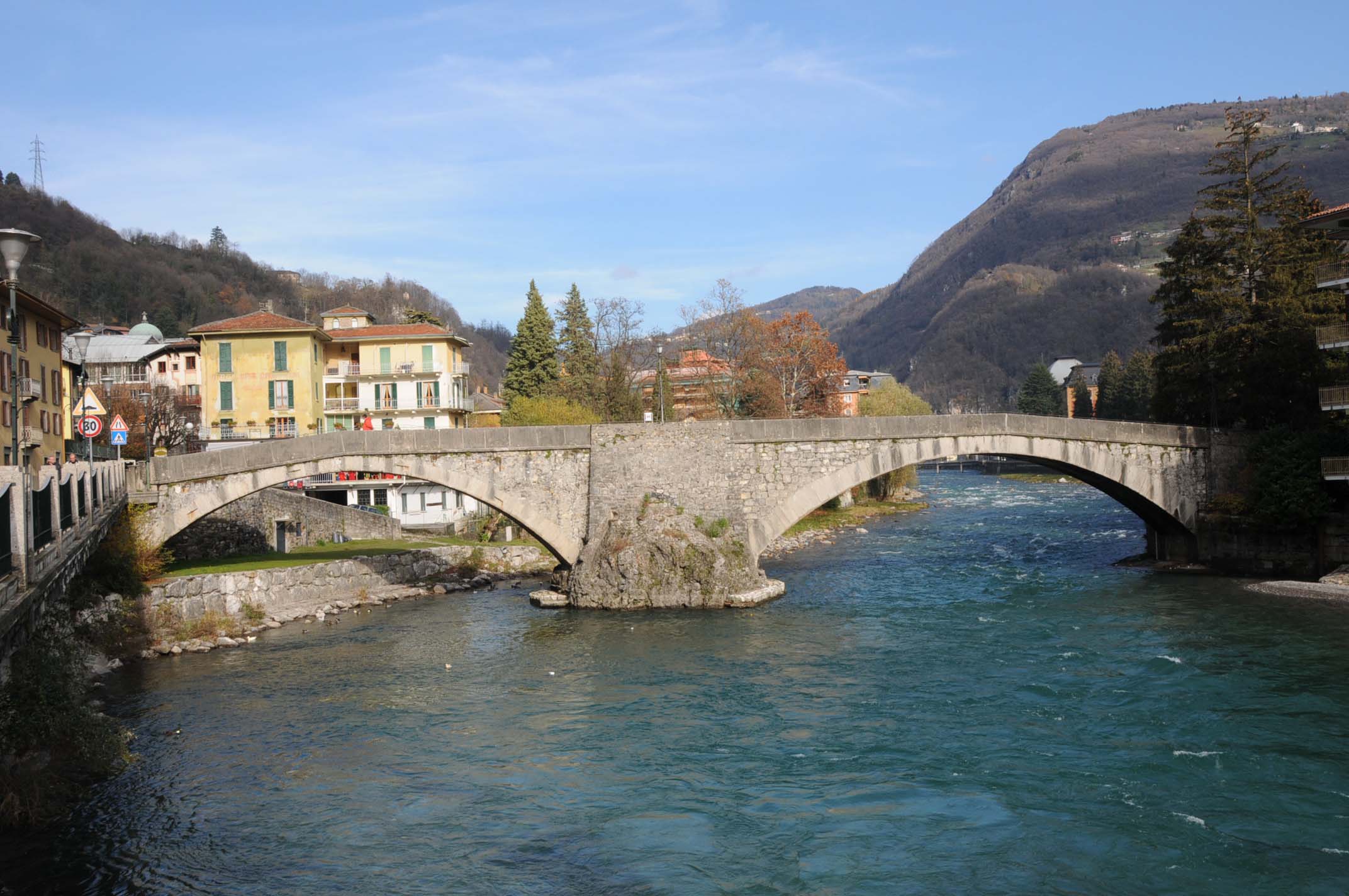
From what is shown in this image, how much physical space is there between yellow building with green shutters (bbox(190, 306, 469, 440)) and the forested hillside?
4144 centimetres

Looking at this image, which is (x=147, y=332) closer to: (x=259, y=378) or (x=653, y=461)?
(x=259, y=378)

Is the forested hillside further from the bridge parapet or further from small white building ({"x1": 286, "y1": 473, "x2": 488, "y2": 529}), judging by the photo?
the bridge parapet

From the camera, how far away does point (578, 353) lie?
6512 centimetres

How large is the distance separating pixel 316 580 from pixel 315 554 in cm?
453

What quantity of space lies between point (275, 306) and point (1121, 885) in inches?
4435

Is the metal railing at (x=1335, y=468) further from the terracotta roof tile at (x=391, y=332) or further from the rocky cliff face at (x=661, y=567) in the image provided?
the terracotta roof tile at (x=391, y=332)

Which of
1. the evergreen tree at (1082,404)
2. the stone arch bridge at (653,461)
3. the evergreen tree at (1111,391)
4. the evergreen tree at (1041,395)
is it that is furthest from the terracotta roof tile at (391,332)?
the evergreen tree at (1041,395)

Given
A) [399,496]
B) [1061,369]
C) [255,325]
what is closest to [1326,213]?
[399,496]

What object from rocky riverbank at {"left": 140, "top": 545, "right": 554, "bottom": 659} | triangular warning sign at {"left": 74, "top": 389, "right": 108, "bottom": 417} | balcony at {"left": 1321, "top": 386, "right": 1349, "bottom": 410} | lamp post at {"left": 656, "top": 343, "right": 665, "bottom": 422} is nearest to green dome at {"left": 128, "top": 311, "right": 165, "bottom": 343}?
lamp post at {"left": 656, "top": 343, "right": 665, "bottom": 422}

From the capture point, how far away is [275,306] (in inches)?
4370

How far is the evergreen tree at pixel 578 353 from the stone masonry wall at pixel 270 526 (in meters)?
19.1

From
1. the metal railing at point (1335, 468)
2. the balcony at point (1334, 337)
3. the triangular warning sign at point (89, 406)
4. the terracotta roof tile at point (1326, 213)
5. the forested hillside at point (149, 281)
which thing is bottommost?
the metal railing at point (1335, 468)

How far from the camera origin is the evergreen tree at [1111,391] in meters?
92.9

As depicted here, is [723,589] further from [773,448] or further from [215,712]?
[215,712]
